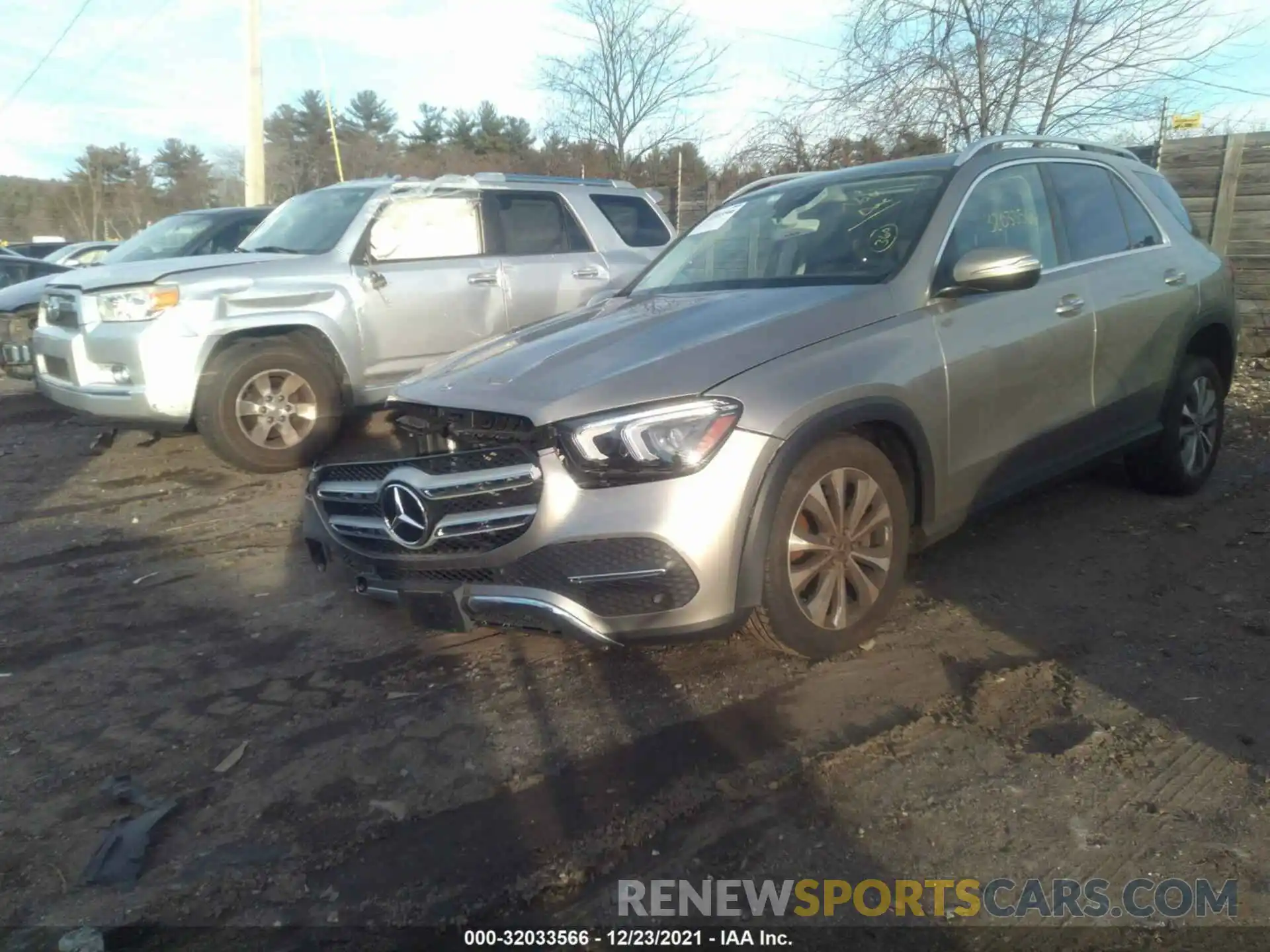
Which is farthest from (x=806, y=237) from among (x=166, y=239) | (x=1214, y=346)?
(x=166, y=239)

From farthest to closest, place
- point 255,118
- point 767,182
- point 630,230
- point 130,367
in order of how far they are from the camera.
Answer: point 255,118 < point 630,230 < point 130,367 < point 767,182

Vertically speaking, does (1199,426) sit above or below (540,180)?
below

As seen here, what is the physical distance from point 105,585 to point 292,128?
4591 cm

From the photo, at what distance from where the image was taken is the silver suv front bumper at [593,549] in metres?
3.10

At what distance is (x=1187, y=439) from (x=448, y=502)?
13.7 ft

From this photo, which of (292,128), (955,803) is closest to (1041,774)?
(955,803)

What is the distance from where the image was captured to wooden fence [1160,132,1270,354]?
31.8 ft

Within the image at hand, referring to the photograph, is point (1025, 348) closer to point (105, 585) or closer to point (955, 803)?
point (955, 803)

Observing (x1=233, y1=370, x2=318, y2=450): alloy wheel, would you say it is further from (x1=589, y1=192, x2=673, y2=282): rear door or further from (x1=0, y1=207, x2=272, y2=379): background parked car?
(x1=0, y1=207, x2=272, y2=379): background parked car

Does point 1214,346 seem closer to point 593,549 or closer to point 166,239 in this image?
point 593,549

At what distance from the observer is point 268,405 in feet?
21.2

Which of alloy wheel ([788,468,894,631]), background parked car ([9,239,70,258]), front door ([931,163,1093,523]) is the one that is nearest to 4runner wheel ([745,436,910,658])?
alloy wheel ([788,468,894,631])

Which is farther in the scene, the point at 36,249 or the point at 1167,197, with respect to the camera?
the point at 36,249

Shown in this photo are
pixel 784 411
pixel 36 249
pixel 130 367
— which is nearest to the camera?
pixel 784 411
